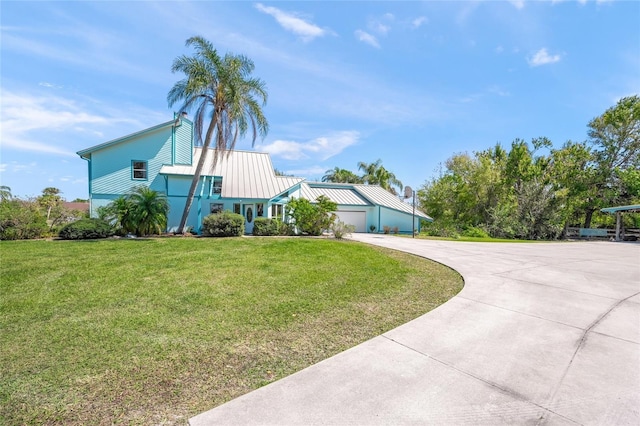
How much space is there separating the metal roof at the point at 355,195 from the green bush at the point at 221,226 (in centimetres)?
977

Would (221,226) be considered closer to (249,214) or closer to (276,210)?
(249,214)

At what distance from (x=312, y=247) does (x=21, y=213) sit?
46.1 feet

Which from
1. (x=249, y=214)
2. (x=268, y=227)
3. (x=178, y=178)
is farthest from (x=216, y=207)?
(x=268, y=227)

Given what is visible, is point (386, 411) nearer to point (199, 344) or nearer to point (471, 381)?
point (471, 381)

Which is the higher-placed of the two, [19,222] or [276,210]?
[276,210]

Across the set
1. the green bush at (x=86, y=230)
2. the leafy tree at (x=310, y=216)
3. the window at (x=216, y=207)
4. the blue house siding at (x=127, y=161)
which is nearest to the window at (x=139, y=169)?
the blue house siding at (x=127, y=161)

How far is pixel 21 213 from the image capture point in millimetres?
13812

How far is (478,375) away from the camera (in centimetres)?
297

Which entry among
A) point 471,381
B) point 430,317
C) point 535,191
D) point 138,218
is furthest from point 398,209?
point 471,381

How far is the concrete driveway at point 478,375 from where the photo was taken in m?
2.38

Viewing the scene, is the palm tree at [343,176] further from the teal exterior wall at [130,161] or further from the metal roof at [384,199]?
the teal exterior wall at [130,161]

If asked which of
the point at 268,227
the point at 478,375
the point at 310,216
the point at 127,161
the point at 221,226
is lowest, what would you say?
the point at 478,375

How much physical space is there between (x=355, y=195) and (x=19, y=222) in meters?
22.2

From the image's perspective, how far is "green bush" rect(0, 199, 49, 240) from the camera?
43.4ft
